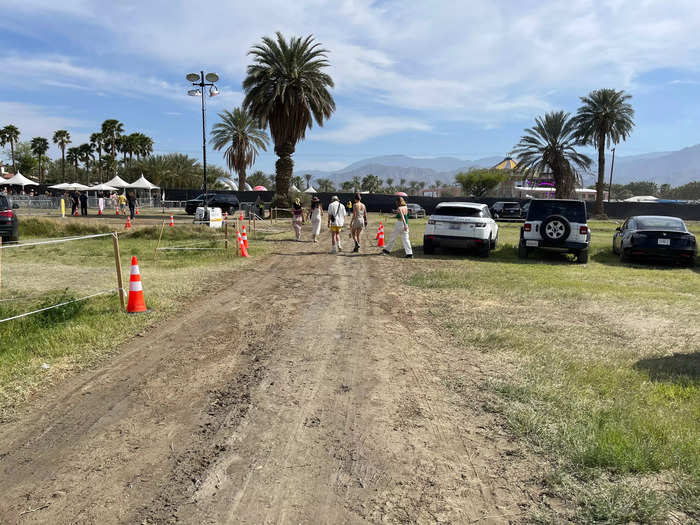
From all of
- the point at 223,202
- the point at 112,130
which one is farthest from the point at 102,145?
→ the point at 223,202

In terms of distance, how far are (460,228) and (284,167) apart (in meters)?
22.6

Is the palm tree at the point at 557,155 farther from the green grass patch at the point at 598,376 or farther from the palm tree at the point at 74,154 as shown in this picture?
the palm tree at the point at 74,154

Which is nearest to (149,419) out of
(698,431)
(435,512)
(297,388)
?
(297,388)

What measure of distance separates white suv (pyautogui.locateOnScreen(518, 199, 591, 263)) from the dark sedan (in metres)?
1.18

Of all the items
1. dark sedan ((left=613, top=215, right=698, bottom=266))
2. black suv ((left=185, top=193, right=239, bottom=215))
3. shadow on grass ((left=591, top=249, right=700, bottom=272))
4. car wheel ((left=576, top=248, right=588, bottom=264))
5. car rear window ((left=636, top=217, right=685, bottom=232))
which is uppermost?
black suv ((left=185, top=193, right=239, bottom=215))

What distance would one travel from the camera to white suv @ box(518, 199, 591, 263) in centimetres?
1341

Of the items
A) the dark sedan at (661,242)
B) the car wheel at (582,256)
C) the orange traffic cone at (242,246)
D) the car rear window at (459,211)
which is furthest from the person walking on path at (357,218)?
the dark sedan at (661,242)

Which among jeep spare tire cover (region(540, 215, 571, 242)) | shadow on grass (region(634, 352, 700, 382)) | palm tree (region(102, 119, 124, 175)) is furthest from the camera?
palm tree (region(102, 119, 124, 175))

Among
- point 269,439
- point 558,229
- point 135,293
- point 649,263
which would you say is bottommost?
point 269,439

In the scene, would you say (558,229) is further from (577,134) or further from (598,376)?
(577,134)

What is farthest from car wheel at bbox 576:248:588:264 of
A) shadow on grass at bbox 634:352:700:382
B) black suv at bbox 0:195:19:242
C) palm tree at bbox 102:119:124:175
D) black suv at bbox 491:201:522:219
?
palm tree at bbox 102:119:124:175

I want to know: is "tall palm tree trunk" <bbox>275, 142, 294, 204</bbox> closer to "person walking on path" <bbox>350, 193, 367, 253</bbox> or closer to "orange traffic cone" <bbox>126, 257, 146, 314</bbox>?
"person walking on path" <bbox>350, 193, 367, 253</bbox>

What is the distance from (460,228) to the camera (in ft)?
45.7

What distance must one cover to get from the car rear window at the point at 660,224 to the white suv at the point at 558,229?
5.33 ft
